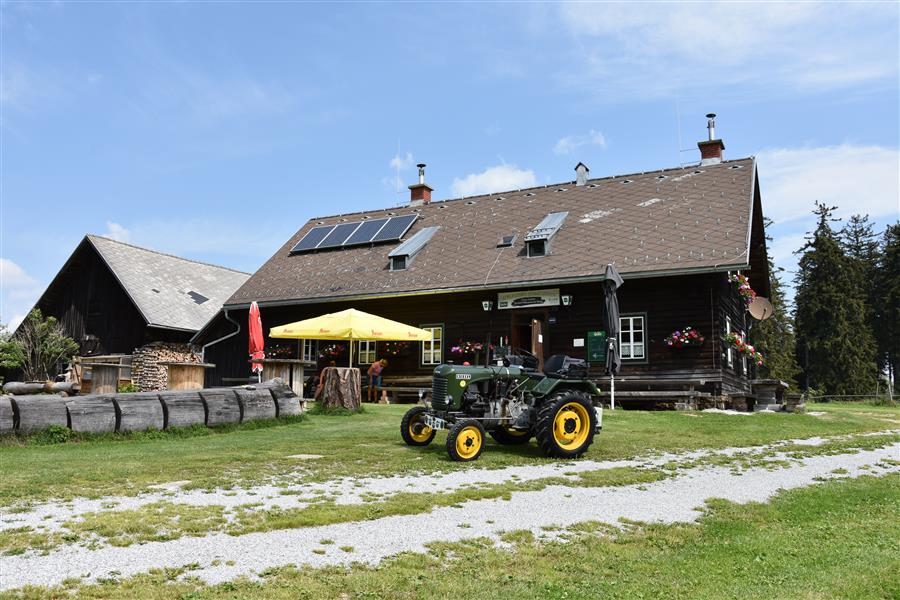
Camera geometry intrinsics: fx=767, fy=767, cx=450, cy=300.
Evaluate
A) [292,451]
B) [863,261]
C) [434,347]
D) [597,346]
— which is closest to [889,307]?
[863,261]

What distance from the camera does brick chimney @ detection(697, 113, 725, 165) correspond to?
77.2 ft

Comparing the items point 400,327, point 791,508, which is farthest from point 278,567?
point 400,327

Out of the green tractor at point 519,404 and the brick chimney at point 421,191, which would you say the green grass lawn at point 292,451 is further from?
the brick chimney at point 421,191

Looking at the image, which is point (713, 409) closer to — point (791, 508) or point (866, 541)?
point (791, 508)

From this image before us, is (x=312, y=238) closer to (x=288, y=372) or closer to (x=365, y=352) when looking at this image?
(x=365, y=352)

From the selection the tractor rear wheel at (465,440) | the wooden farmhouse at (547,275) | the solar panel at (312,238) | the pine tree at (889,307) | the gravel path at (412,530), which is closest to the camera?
the gravel path at (412,530)

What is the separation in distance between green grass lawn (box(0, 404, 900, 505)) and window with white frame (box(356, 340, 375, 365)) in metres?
7.43

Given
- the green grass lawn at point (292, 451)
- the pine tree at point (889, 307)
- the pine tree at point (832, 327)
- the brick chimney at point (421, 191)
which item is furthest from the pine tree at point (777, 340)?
the green grass lawn at point (292, 451)

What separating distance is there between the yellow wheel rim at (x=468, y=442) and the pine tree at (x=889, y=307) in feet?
158

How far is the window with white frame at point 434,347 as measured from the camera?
21.9 m

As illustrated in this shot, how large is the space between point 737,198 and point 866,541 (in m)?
16.0

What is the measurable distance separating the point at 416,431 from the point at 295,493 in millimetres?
3821

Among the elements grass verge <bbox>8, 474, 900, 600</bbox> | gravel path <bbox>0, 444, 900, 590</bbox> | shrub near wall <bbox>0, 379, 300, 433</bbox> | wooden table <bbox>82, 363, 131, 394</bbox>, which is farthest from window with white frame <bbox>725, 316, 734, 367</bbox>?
wooden table <bbox>82, 363, 131, 394</bbox>

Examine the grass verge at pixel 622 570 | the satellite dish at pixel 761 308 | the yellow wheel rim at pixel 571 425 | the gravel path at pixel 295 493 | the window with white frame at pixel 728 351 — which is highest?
the satellite dish at pixel 761 308
